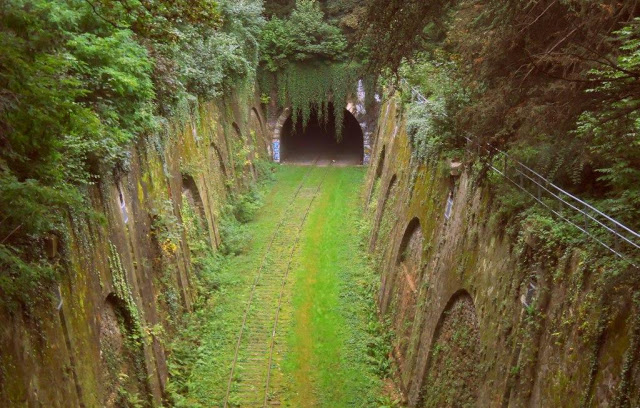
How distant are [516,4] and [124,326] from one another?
9318mm

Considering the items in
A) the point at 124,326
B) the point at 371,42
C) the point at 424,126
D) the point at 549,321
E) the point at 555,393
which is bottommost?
the point at 124,326

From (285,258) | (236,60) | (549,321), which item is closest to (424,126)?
(285,258)

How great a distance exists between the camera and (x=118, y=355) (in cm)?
1177

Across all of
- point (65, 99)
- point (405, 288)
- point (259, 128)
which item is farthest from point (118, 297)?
point (259, 128)

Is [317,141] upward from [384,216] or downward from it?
upward

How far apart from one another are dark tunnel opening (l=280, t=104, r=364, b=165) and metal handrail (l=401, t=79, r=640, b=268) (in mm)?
26295

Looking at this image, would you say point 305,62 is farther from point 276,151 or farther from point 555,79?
point 555,79

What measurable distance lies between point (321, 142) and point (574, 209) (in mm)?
32758

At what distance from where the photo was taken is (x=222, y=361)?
1523 cm

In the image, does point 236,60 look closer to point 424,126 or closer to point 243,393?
point 424,126

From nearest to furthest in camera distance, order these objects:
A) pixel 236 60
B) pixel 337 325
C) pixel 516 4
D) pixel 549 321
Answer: pixel 549 321 < pixel 516 4 < pixel 337 325 < pixel 236 60

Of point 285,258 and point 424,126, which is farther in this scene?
point 285,258

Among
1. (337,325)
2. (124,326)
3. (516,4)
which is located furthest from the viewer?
(337,325)

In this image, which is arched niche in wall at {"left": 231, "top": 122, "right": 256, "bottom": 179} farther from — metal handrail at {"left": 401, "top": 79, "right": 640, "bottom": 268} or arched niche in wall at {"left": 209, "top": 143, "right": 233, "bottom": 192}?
metal handrail at {"left": 401, "top": 79, "right": 640, "bottom": 268}
